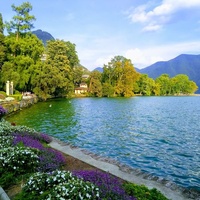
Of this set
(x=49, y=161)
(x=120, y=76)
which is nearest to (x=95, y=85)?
(x=120, y=76)

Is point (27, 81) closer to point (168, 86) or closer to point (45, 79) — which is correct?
point (45, 79)

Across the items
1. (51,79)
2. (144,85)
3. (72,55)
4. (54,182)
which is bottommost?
(54,182)

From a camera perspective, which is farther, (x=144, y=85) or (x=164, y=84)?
(x=164, y=84)

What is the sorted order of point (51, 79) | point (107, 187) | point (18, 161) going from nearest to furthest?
point (107, 187) → point (18, 161) → point (51, 79)

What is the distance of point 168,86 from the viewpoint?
12812 cm

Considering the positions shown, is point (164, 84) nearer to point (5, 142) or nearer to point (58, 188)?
point (5, 142)

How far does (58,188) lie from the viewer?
164 inches

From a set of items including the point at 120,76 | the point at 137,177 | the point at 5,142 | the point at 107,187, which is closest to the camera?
the point at 107,187

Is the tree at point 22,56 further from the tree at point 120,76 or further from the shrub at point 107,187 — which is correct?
the shrub at point 107,187

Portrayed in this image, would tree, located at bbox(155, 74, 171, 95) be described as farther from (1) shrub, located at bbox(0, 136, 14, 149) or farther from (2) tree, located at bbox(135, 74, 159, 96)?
(1) shrub, located at bbox(0, 136, 14, 149)

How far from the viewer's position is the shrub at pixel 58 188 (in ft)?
13.1

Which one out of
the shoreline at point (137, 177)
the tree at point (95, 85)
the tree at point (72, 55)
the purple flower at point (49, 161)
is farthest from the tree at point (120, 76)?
the purple flower at point (49, 161)

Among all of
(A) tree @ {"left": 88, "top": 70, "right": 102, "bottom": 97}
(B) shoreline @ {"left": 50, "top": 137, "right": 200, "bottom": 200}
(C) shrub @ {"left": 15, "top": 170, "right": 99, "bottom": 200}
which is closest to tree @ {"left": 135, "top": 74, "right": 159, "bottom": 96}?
(A) tree @ {"left": 88, "top": 70, "right": 102, "bottom": 97}

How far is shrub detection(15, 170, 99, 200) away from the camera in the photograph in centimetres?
400
